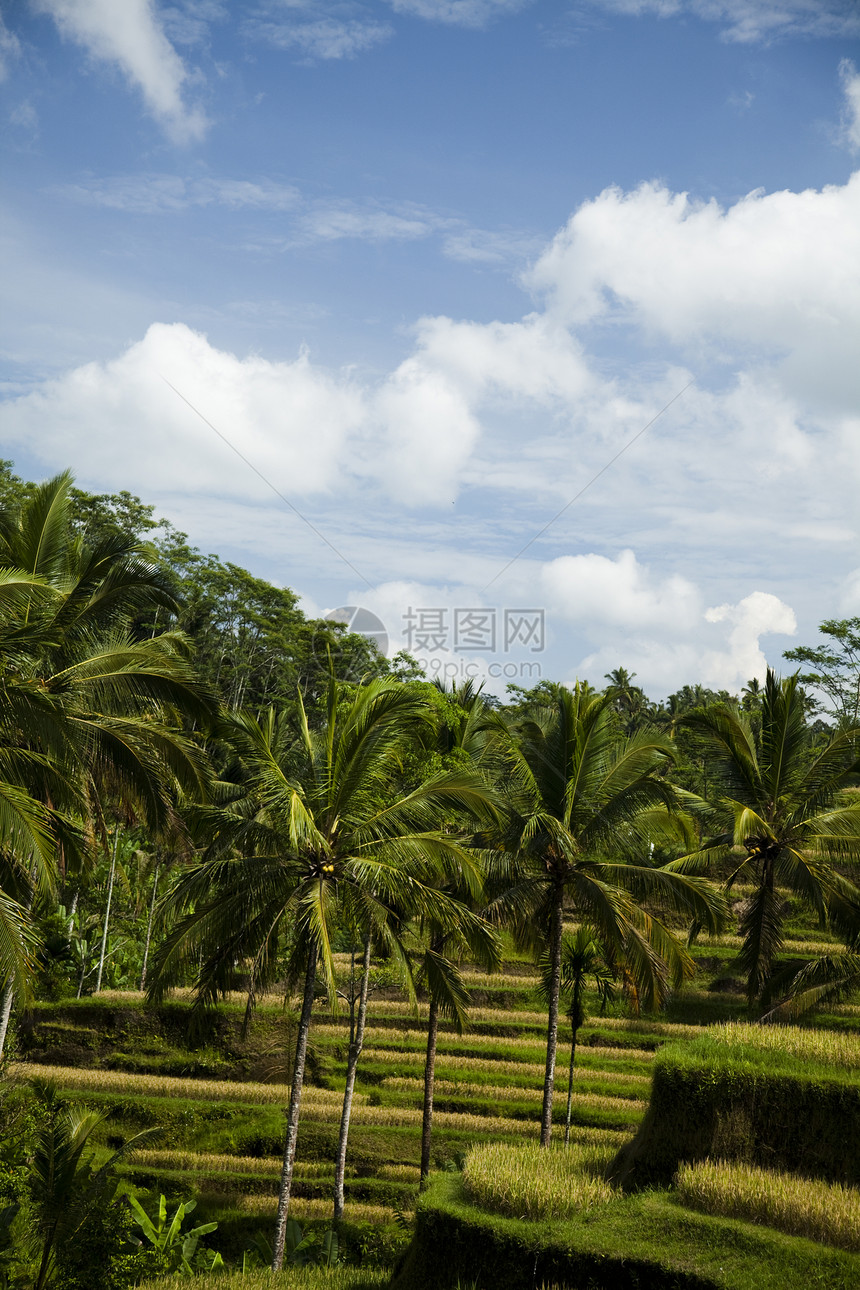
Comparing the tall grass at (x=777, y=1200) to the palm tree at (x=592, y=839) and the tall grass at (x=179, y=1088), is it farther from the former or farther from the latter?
the tall grass at (x=179, y=1088)

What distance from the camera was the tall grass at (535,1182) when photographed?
1015cm

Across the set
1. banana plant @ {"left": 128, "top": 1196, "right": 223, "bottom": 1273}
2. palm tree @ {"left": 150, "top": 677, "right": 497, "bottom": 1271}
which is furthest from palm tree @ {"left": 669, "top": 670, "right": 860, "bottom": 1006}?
banana plant @ {"left": 128, "top": 1196, "right": 223, "bottom": 1273}

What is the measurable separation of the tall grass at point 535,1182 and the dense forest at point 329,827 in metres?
2.26

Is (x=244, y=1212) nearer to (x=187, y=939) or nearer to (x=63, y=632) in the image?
(x=187, y=939)

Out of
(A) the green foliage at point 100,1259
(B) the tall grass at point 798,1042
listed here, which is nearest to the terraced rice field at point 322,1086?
(A) the green foliage at point 100,1259

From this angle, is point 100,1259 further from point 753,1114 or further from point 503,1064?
point 503,1064

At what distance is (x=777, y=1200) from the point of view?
892 centimetres

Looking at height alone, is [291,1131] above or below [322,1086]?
above

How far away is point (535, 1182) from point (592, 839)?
7.33 metres

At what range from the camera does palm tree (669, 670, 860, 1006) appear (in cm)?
1936

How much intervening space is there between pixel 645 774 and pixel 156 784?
28.9 ft

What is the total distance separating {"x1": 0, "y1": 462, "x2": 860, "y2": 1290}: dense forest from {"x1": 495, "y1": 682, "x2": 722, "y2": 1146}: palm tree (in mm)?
47

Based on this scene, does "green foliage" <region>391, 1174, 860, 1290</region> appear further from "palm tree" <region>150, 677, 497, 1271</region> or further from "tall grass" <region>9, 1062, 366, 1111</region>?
"tall grass" <region>9, 1062, 366, 1111</region>

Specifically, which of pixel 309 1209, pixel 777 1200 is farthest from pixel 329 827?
pixel 309 1209
